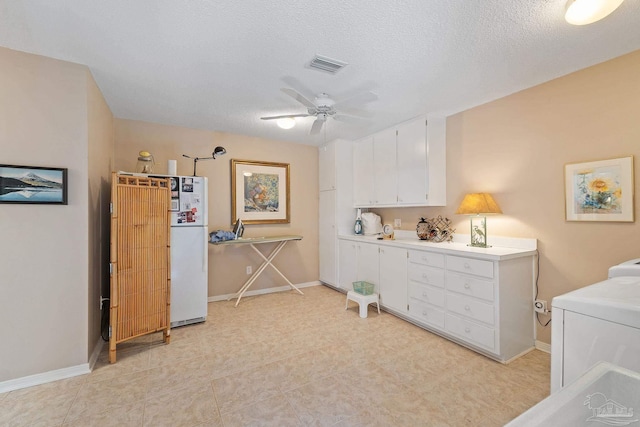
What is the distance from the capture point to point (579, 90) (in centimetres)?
223

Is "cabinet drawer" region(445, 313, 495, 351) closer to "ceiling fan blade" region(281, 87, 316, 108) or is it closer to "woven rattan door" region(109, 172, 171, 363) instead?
"ceiling fan blade" region(281, 87, 316, 108)

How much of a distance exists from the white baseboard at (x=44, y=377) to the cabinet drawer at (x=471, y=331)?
9.95 feet

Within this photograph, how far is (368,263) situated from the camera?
3.64 meters

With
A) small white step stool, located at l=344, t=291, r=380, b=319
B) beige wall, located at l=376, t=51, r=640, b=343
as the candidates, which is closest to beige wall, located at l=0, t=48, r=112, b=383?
small white step stool, located at l=344, t=291, r=380, b=319

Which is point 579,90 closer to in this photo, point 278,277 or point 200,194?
point 200,194

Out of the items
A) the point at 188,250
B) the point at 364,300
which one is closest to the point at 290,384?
the point at 364,300

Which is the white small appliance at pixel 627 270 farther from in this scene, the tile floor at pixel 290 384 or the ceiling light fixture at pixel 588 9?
the ceiling light fixture at pixel 588 9

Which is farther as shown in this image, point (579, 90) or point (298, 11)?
point (579, 90)

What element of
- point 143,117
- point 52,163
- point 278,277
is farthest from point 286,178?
point 52,163

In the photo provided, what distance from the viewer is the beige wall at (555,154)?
80.3 inches

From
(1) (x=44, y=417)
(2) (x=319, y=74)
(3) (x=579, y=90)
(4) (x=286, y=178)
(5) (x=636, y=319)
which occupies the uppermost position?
(2) (x=319, y=74)

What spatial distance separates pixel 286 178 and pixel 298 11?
115 inches

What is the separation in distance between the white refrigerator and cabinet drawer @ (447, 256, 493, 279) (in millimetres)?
2535

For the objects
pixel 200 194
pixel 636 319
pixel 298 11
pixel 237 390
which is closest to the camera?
pixel 636 319
